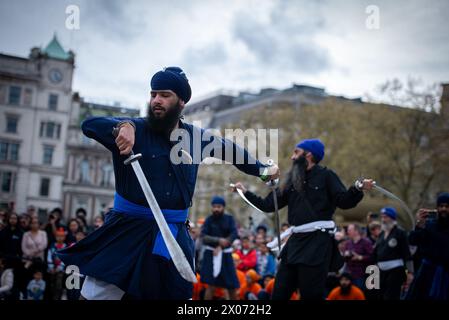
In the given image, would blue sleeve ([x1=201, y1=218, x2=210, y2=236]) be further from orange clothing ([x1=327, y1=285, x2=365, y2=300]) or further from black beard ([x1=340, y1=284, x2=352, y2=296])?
black beard ([x1=340, y1=284, x2=352, y2=296])

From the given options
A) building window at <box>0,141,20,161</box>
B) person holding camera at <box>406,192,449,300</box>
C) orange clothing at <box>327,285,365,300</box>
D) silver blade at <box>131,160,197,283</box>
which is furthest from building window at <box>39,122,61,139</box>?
silver blade at <box>131,160,197,283</box>

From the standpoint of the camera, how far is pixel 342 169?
3186 cm

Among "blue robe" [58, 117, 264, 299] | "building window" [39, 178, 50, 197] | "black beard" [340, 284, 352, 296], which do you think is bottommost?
"black beard" [340, 284, 352, 296]

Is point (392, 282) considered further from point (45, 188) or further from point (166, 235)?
point (45, 188)

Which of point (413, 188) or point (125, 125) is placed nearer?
point (125, 125)

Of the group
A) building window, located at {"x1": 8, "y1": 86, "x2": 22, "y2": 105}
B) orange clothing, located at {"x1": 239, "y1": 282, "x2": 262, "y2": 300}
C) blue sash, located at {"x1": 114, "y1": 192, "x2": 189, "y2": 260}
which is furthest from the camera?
building window, located at {"x1": 8, "y1": 86, "x2": 22, "y2": 105}

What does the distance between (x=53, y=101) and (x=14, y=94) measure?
13.5 feet

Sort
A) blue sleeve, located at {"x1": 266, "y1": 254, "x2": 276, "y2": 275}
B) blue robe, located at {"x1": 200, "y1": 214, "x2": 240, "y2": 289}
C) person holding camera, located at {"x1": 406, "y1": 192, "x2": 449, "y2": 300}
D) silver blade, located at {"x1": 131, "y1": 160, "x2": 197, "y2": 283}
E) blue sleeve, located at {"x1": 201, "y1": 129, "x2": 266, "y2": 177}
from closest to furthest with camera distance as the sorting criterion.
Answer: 1. silver blade, located at {"x1": 131, "y1": 160, "x2": 197, "y2": 283}
2. blue sleeve, located at {"x1": 201, "y1": 129, "x2": 266, "y2": 177}
3. person holding camera, located at {"x1": 406, "y1": 192, "x2": 449, "y2": 300}
4. blue robe, located at {"x1": 200, "y1": 214, "x2": 240, "y2": 289}
5. blue sleeve, located at {"x1": 266, "y1": 254, "x2": 276, "y2": 275}

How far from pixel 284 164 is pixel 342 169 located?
3.89 meters

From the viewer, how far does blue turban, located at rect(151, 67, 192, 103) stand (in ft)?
16.2

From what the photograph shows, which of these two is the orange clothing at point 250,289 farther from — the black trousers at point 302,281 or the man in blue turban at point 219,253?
the black trousers at point 302,281

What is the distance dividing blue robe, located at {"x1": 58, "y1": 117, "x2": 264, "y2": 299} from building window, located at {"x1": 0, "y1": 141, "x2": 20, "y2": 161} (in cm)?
6313

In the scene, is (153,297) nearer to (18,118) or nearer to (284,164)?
(284,164)
